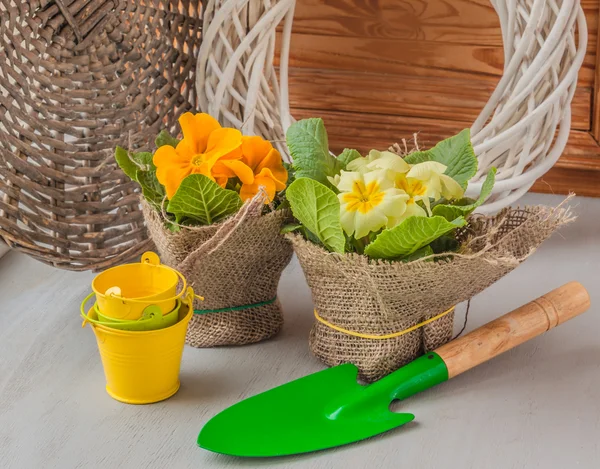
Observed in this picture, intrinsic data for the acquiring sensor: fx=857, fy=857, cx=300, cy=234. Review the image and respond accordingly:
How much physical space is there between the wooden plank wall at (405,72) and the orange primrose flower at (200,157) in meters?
0.60

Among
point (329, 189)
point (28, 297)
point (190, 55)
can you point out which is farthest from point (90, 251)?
point (329, 189)

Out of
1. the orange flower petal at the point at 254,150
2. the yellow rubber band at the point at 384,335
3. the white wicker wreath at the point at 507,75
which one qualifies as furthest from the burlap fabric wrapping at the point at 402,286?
the white wicker wreath at the point at 507,75

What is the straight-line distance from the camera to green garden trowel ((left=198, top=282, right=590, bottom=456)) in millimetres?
854

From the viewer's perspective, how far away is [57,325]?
110cm

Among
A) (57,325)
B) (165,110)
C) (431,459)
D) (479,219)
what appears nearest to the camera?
(431,459)

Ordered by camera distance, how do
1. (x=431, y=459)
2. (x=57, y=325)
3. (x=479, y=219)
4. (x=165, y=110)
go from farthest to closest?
(x=165, y=110)
(x=57, y=325)
(x=479, y=219)
(x=431, y=459)

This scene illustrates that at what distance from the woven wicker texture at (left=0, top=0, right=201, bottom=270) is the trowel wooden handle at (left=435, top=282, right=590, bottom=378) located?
50 cm

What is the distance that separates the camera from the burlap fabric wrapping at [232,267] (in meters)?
0.94

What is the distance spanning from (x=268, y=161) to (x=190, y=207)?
0.11 metres

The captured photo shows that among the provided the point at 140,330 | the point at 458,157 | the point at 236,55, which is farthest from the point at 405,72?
the point at 140,330

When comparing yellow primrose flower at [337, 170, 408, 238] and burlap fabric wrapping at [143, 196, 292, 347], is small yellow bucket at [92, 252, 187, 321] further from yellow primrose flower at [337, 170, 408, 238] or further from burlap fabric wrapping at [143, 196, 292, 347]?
yellow primrose flower at [337, 170, 408, 238]

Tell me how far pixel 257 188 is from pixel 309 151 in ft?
0.23

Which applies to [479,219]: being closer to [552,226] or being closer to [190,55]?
[552,226]

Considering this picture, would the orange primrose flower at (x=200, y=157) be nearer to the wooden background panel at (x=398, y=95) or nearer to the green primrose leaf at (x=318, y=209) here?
the green primrose leaf at (x=318, y=209)
